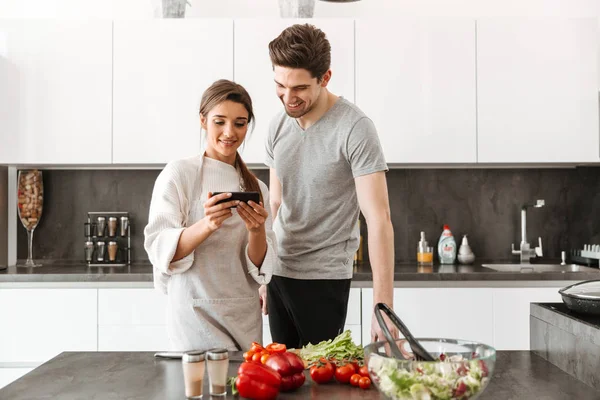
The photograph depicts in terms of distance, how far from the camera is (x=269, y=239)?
2107 millimetres

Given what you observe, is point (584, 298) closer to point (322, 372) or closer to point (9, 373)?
point (322, 372)

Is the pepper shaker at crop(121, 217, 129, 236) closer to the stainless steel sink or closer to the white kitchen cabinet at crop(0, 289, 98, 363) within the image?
the white kitchen cabinet at crop(0, 289, 98, 363)

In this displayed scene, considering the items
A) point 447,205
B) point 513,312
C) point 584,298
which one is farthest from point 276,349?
point 447,205

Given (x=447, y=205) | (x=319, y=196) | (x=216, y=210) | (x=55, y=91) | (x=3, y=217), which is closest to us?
(x=216, y=210)

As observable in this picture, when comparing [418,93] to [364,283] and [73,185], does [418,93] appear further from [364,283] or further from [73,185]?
[73,185]

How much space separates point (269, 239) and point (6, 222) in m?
2.27

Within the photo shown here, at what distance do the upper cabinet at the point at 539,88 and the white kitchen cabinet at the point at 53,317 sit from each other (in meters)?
2.22

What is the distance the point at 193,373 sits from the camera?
1.34m

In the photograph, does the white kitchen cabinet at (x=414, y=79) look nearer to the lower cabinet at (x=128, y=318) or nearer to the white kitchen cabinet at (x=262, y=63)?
the white kitchen cabinet at (x=262, y=63)

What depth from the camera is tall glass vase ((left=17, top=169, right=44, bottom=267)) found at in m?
3.70

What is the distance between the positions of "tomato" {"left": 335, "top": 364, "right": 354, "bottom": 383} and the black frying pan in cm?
60

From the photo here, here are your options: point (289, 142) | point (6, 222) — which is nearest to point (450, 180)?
point (289, 142)

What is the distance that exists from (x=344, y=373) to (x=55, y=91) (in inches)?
103

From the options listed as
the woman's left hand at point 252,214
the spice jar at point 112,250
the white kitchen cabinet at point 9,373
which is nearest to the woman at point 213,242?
the woman's left hand at point 252,214
